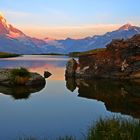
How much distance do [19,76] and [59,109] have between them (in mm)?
17998

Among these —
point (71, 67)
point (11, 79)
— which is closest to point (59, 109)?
point (11, 79)

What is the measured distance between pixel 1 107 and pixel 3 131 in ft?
25.9

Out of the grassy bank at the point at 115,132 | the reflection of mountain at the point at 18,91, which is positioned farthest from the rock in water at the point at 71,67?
the grassy bank at the point at 115,132

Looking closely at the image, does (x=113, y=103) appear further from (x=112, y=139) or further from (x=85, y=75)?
(x=85, y=75)

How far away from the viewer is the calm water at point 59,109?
20.7m

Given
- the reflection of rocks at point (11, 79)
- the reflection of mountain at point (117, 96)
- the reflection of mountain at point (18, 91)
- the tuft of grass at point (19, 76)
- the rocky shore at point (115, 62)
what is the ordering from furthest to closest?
the rocky shore at point (115, 62) < the reflection of rocks at point (11, 79) < the tuft of grass at point (19, 76) < the reflection of mountain at point (18, 91) < the reflection of mountain at point (117, 96)

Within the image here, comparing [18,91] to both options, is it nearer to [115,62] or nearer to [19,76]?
[19,76]

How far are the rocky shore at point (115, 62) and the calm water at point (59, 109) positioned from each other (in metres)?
11.0

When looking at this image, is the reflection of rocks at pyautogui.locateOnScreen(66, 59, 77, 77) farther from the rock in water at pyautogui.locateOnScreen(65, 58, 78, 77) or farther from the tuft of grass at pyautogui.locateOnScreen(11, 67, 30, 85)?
the tuft of grass at pyautogui.locateOnScreen(11, 67, 30, 85)

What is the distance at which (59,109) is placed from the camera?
27422 millimetres

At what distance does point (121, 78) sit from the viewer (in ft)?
170

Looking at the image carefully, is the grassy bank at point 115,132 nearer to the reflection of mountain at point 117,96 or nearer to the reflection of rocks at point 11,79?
the reflection of mountain at point 117,96

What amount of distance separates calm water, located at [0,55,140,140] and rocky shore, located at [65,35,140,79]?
11.0m

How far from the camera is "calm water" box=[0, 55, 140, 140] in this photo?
68.0 ft
